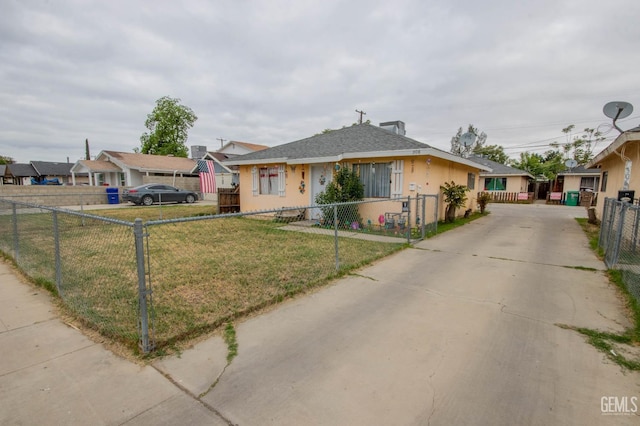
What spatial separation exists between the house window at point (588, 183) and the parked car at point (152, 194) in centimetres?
3093

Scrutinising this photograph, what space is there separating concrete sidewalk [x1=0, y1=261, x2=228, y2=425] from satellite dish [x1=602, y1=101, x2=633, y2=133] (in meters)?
12.2

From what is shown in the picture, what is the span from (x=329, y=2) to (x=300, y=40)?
8.13ft

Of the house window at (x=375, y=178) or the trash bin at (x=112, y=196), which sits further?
the trash bin at (x=112, y=196)

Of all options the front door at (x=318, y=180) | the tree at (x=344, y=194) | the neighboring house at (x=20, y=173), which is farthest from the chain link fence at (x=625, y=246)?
the neighboring house at (x=20, y=173)

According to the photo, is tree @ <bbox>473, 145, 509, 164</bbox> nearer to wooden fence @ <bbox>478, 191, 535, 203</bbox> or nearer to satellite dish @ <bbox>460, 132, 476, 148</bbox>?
wooden fence @ <bbox>478, 191, 535, 203</bbox>

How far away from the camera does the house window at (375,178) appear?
9.95 meters

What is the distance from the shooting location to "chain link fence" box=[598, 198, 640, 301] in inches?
168

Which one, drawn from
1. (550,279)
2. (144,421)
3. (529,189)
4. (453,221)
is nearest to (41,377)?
(144,421)

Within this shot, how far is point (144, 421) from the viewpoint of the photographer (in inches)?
77.8

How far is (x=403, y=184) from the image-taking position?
9.54m

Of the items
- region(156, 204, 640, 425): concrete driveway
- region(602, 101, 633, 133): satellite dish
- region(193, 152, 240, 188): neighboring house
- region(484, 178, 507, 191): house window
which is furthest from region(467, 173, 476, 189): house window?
region(193, 152, 240, 188): neighboring house

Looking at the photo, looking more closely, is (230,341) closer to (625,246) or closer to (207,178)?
(625,246)

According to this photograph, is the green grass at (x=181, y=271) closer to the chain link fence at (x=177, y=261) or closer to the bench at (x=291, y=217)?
the chain link fence at (x=177, y=261)

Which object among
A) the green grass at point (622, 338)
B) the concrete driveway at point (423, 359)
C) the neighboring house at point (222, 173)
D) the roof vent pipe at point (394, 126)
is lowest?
the concrete driveway at point (423, 359)
